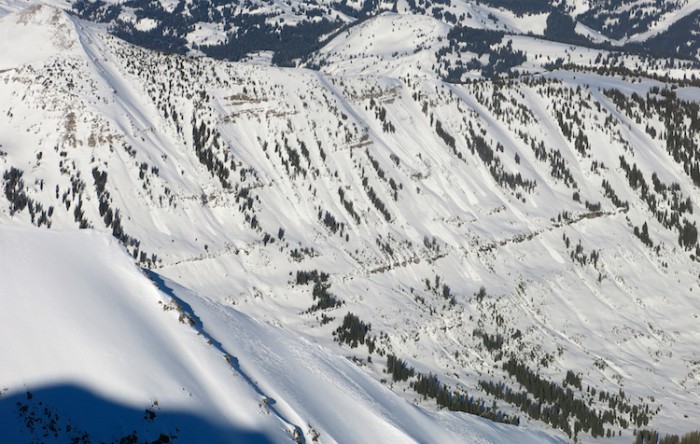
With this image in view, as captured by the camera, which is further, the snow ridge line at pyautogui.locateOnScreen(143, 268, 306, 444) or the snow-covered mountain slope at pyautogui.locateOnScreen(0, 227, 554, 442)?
the snow ridge line at pyautogui.locateOnScreen(143, 268, 306, 444)

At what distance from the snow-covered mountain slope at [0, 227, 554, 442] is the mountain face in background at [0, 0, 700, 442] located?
0.09m

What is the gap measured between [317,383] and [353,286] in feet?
126

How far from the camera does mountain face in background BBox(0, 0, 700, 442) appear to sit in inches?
963

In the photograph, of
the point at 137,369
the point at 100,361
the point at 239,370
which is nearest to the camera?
the point at 100,361

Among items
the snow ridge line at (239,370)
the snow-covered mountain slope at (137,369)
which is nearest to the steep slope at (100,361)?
the snow-covered mountain slope at (137,369)

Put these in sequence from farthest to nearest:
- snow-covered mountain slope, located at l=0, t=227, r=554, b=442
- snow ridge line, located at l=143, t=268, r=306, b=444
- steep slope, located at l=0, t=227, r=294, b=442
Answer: snow ridge line, located at l=143, t=268, r=306, b=444
snow-covered mountain slope, located at l=0, t=227, r=554, b=442
steep slope, located at l=0, t=227, r=294, b=442

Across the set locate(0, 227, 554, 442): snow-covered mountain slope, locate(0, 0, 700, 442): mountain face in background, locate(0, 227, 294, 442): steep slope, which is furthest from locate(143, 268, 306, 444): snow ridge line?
locate(0, 227, 294, 442): steep slope

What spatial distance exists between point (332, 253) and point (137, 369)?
52.4m

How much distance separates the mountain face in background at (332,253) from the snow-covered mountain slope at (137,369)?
9cm

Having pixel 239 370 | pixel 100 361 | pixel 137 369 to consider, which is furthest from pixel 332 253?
pixel 100 361

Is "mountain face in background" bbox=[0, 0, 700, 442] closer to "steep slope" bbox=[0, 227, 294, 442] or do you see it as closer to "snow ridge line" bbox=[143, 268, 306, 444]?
"steep slope" bbox=[0, 227, 294, 442]

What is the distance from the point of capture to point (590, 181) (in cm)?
9969

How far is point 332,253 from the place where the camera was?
74812mm

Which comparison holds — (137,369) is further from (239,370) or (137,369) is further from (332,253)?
(332,253)
